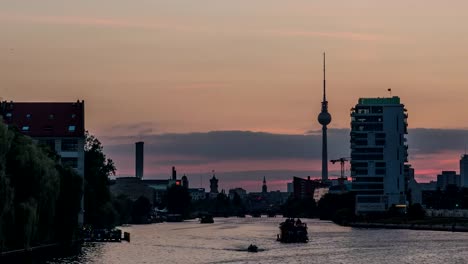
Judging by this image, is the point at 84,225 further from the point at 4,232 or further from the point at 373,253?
the point at 4,232

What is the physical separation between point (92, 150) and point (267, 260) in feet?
208

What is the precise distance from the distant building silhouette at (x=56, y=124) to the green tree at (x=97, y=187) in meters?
5.17

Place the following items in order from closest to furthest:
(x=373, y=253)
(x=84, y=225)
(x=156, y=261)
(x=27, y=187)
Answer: (x=27, y=187), (x=156, y=261), (x=373, y=253), (x=84, y=225)

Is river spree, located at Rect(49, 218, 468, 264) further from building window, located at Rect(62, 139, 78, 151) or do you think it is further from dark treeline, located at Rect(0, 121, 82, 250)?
building window, located at Rect(62, 139, 78, 151)

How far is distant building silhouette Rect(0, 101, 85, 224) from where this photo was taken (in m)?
178

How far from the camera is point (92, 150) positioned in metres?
187

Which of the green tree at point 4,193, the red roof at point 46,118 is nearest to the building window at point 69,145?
the red roof at point 46,118

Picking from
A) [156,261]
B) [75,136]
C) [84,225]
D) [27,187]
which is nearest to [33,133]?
[75,136]

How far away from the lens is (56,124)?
599ft

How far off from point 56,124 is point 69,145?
19.1 feet

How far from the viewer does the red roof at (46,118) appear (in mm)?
180875

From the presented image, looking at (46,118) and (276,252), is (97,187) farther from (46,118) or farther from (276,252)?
(276,252)

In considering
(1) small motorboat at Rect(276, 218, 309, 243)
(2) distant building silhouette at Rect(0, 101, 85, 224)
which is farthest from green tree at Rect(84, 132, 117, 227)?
(1) small motorboat at Rect(276, 218, 309, 243)

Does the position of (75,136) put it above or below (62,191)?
above
